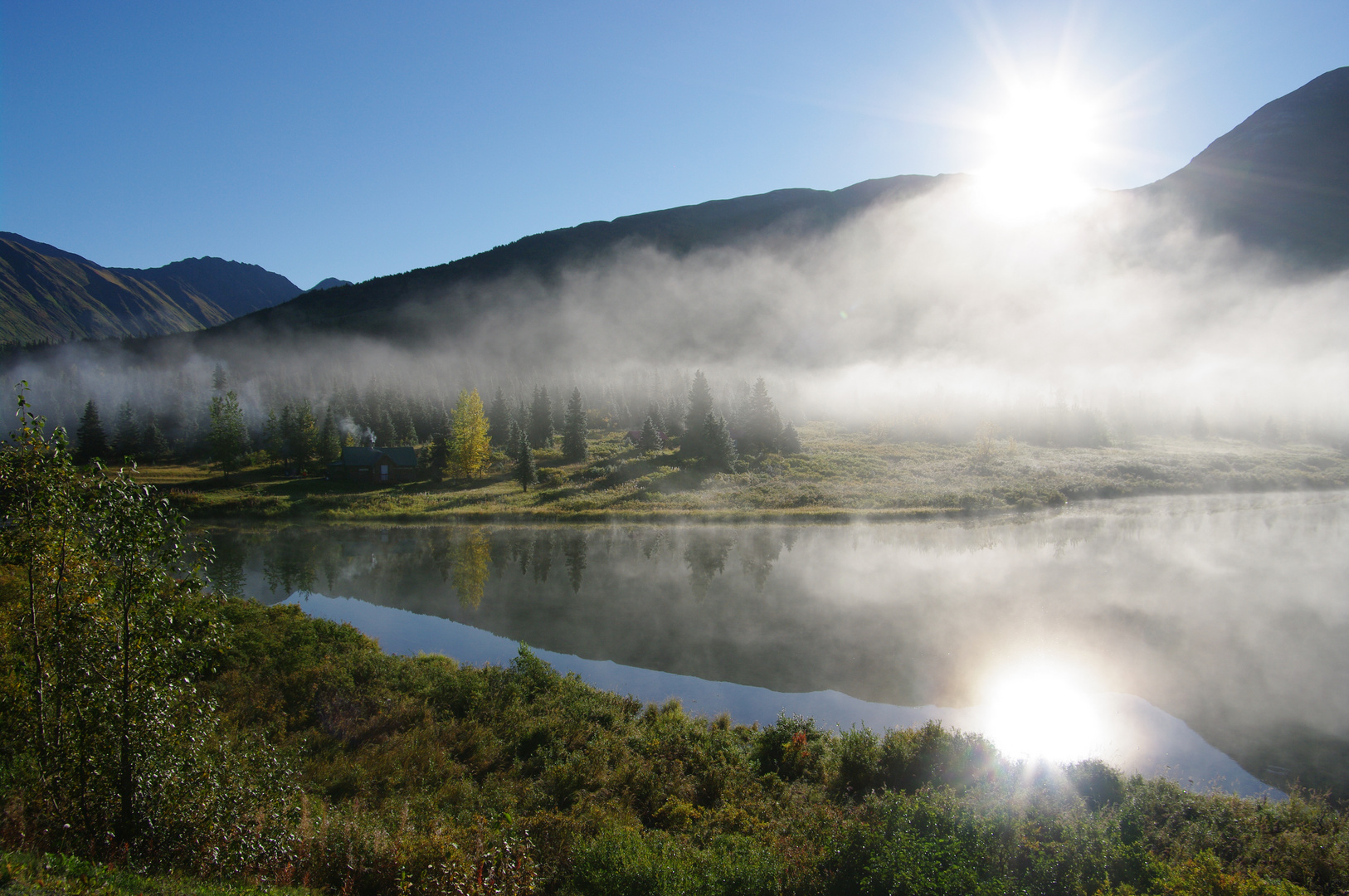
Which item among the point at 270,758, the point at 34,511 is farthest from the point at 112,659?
the point at 270,758

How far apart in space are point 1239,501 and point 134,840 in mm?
85158

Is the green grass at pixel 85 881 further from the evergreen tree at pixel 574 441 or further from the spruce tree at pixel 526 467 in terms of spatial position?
the evergreen tree at pixel 574 441

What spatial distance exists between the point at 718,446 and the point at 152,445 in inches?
3305

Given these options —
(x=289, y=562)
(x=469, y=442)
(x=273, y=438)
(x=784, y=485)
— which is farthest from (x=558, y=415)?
(x=289, y=562)

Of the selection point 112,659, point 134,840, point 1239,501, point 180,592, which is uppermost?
point 180,592

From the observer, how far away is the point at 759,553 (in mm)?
39406

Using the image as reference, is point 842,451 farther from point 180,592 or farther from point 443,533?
point 180,592

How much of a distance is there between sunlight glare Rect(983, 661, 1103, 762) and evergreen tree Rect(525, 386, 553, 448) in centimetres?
7280

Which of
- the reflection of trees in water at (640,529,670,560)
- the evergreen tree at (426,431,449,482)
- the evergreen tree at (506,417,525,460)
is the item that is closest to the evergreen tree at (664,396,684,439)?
the evergreen tree at (506,417,525,460)

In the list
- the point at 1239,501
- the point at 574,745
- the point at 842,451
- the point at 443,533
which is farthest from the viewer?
the point at 842,451

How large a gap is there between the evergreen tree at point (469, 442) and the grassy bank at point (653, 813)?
49.7 m

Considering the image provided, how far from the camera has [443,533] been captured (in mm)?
47688

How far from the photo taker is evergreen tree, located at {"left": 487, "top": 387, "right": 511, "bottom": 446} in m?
86.1

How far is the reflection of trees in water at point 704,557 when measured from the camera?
32312mm
